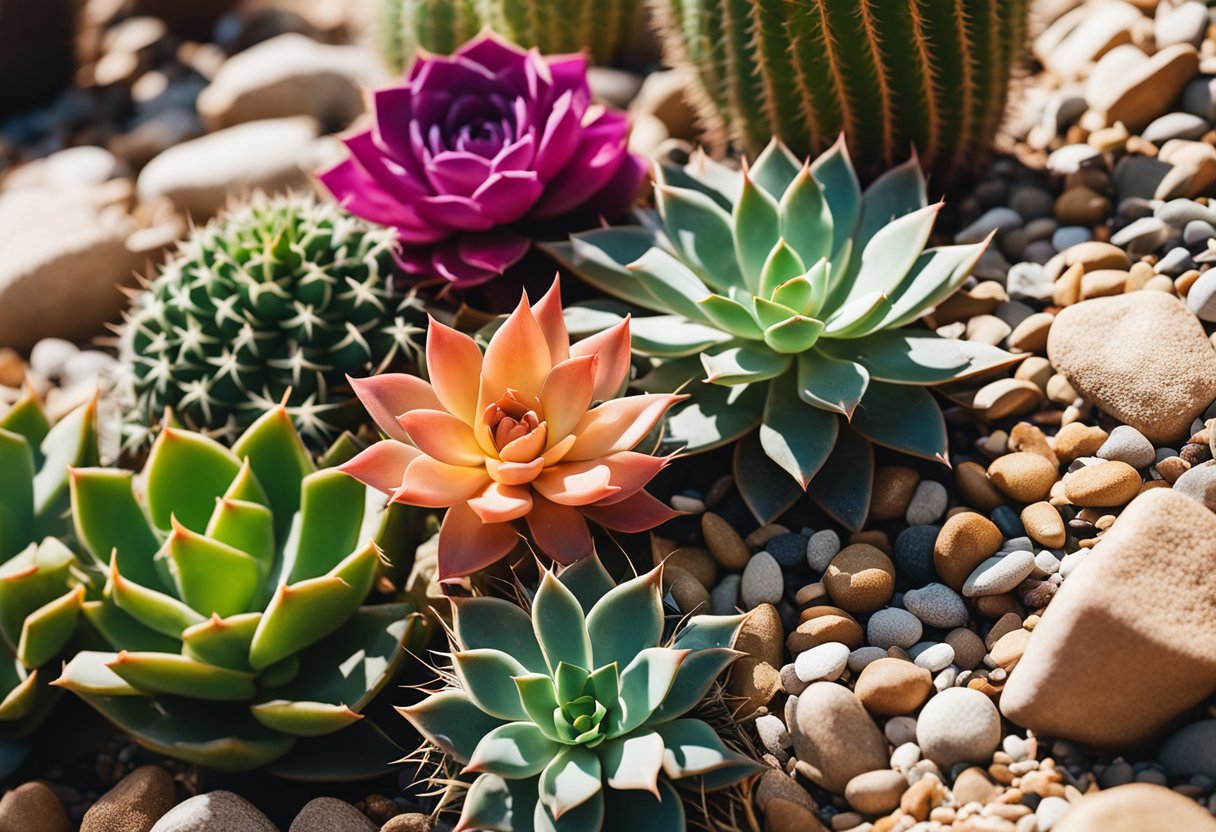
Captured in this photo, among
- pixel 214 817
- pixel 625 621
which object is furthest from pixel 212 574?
pixel 625 621

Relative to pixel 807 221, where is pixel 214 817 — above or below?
below

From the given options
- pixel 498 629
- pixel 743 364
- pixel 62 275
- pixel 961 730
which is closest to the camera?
pixel 961 730

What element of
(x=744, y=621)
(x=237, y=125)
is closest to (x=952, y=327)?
(x=744, y=621)

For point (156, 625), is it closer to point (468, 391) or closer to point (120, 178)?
point (468, 391)

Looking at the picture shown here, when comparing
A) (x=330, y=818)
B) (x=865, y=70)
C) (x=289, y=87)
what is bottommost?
(x=330, y=818)

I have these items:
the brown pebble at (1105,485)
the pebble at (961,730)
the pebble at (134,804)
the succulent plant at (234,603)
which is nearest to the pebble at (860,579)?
the pebble at (961,730)

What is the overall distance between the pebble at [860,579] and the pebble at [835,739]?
21cm

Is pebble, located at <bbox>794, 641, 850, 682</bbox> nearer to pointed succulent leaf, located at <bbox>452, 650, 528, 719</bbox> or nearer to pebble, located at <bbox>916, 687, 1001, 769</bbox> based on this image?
pebble, located at <bbox>916, 687, 1001, 769</bbox>

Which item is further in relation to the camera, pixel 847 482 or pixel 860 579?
pixel 847 482

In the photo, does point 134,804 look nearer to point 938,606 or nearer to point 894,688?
point 894,688

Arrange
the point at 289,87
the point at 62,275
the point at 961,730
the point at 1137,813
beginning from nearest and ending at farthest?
the point at 1137,813
the point at 961,730
the point at 62,275
the point at 289,87

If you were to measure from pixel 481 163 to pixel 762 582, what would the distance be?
113 centimetres

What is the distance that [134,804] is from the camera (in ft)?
7.13

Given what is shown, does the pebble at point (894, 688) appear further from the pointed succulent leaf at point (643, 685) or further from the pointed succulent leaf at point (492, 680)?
the pointed succulent leaf at point (492, 680)
